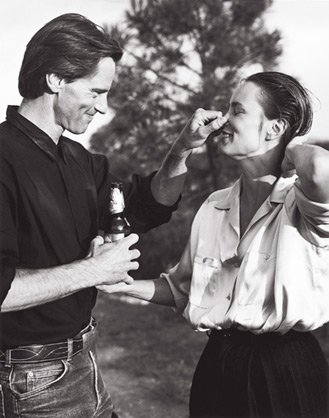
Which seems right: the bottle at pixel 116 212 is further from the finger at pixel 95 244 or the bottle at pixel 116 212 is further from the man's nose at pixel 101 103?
the man's nose at pixel 101 103

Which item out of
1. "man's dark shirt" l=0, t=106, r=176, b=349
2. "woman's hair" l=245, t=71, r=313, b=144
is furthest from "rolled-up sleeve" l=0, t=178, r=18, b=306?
"woman's hair" l=245, t=71, r=313, b=144

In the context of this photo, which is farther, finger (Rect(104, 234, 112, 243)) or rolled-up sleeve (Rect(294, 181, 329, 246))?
finger (Rect(104, 234, 112, 243))

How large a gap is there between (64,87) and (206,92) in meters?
4.12

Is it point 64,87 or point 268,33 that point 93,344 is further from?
point 268,33

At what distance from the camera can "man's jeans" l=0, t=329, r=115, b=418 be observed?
2436 mm

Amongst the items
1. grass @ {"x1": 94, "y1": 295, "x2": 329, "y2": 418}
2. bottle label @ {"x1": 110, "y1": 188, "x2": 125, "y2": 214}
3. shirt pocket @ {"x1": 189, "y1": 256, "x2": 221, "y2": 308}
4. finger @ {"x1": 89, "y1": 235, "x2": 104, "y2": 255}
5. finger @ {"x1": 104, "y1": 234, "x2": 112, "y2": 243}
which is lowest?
grass @ {"x1": 94, "y1": 295, "x2": 329, "y2": 418}

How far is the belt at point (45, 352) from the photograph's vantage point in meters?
2.44

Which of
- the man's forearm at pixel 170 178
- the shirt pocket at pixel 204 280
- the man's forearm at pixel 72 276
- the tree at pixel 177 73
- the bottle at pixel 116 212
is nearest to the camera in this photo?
the man's forearm at pixel 72 276

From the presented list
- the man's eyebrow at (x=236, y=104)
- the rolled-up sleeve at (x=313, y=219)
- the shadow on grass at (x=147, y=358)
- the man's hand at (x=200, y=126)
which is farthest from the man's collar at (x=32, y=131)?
the shadow on grass at (x=147, y=358)

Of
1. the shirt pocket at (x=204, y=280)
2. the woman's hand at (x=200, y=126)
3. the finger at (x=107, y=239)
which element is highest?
the woman's hand at (x=200, y=126)

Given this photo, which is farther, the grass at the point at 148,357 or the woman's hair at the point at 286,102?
the grass at the point at 148,357

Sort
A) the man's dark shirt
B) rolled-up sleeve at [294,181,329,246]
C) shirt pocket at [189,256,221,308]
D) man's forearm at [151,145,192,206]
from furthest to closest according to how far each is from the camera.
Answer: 1. man's forearm at [151,145,192,206]
2. shirt pocket at [189,256,221,308]
3. the man's dark shirt
4. rolled-up sleeve at [294,181,329,246]

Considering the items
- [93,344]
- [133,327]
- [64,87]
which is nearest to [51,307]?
[93,344]

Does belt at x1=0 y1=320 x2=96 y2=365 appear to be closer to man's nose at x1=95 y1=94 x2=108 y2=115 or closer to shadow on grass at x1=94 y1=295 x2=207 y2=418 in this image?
man's nose at x1=95 y1=94 x2=108 y2=115
